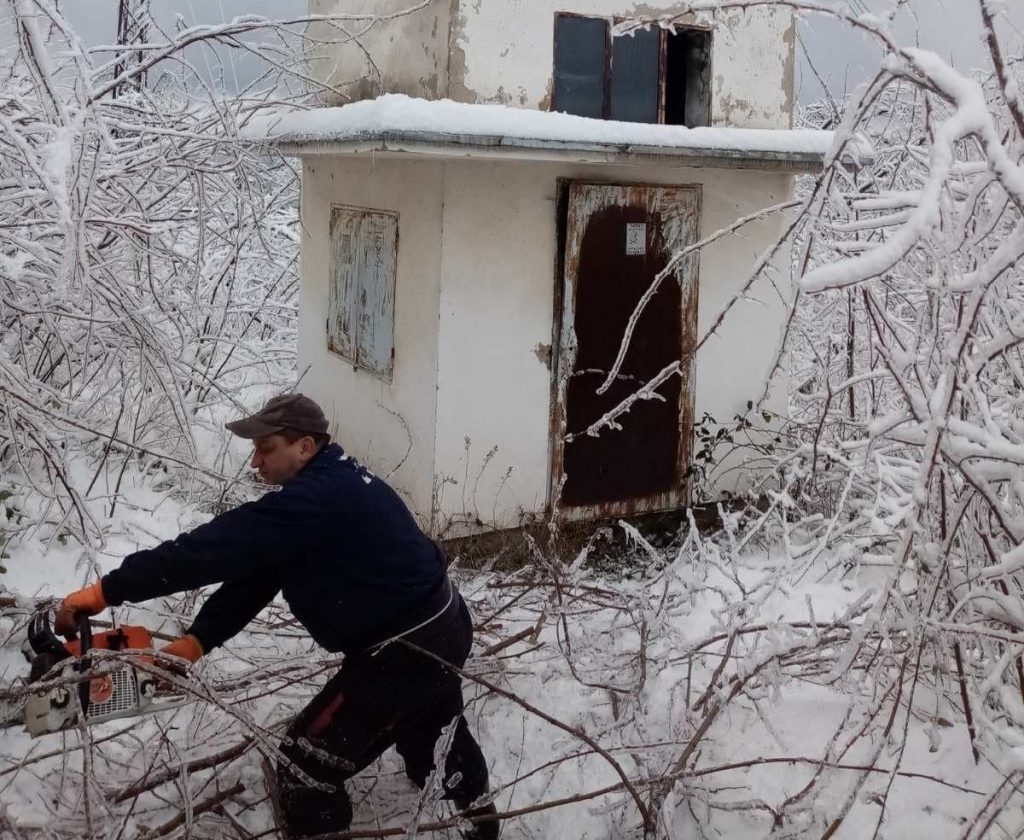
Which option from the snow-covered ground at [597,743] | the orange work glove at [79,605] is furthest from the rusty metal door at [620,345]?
the orange work glove at [79,605]

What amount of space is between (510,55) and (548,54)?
0.28m

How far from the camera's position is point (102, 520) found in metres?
6.44

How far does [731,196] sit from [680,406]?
1.58 meters

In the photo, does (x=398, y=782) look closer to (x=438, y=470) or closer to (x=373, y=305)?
(x=438, y=470)

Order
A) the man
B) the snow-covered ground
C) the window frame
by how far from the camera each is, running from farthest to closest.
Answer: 1. the window frame
2. the snow-covered ground
3. the man

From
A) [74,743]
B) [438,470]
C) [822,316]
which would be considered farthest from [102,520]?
[822,316]

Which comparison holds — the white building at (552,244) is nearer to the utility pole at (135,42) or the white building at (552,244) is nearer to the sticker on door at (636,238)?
the sticker on door at (636,238)

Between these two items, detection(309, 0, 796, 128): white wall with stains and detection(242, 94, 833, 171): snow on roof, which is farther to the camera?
detection(309, 0, 796, 128): white wall with stains

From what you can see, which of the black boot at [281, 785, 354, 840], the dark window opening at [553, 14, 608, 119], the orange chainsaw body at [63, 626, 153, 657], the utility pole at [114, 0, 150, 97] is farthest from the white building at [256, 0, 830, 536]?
the orange chainsaw body at [63, 626, 153, 657]

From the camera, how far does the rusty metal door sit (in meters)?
6.91

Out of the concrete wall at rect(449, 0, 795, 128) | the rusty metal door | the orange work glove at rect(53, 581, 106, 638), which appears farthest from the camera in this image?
the rusty metal door

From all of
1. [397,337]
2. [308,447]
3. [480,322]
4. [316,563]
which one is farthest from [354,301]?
[316,563]

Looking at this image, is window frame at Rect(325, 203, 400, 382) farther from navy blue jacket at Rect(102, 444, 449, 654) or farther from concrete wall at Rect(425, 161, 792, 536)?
navy blue jacket at Rect(102, 444, 449, 654)

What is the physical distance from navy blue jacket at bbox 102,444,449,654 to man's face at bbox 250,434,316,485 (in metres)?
0.04
